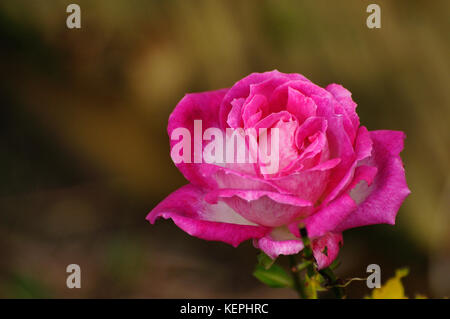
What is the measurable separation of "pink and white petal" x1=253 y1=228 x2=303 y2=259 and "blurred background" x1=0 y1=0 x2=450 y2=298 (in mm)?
292

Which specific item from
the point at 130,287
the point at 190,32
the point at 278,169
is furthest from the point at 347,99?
the point at 130,287

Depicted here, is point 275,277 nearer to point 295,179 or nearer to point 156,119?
point 295,179

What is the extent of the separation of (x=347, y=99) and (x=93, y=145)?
440mm

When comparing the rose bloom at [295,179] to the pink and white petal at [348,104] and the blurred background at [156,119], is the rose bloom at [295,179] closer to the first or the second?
the pink and white petal at [348,104]

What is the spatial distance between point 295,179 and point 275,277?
73mm

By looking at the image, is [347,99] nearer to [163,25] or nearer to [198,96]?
[198,96]

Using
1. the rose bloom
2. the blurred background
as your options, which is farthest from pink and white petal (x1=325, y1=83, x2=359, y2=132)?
the blurred background

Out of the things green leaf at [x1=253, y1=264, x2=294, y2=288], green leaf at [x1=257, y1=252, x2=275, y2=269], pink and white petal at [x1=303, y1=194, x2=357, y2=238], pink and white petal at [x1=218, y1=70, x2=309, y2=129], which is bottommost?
green leaf at [x1=253, y1=264, x2=294, y2=288]

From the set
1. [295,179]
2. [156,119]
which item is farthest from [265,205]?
[156,119]

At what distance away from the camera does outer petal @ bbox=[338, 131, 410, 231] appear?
0.18m

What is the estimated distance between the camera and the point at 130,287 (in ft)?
1.87

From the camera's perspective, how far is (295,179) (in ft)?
0.59

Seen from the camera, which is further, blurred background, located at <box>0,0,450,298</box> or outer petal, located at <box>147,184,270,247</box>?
A: blurred background, located at <box>0,0,450,298</box>

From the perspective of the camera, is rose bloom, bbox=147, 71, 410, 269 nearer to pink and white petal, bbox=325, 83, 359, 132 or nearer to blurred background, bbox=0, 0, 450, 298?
pink and white petal, bbox=325, 83, 359, 132
